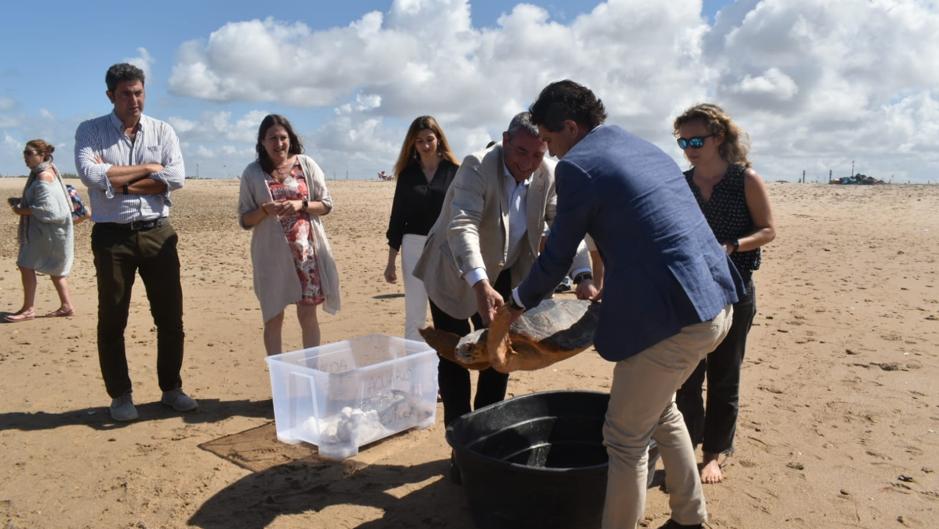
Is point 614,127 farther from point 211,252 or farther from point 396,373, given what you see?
point 211,252

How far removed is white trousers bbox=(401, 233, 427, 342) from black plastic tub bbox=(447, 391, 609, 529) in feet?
5.53

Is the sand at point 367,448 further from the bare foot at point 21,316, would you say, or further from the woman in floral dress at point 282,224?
the woman in floral dress at point 282,224

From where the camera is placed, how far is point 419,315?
5719 mm

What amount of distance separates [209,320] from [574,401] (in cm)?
529

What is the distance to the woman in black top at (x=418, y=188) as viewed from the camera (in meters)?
5.49

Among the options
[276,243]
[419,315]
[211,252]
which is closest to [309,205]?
[276,243]

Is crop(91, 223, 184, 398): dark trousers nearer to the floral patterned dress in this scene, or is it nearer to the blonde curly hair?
the floral patterned dress

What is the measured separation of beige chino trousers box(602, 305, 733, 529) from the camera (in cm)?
290

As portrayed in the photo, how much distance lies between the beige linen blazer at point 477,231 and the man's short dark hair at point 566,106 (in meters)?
0.79

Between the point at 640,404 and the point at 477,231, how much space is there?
1.33 metres

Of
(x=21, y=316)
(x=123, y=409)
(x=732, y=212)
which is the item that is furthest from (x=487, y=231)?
(x=21, y=316)

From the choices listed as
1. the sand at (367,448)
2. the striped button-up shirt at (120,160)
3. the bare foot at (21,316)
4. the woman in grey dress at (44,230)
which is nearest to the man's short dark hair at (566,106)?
the sand at (367,448)

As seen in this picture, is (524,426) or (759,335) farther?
(759,335)

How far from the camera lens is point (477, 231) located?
387 centimetres
